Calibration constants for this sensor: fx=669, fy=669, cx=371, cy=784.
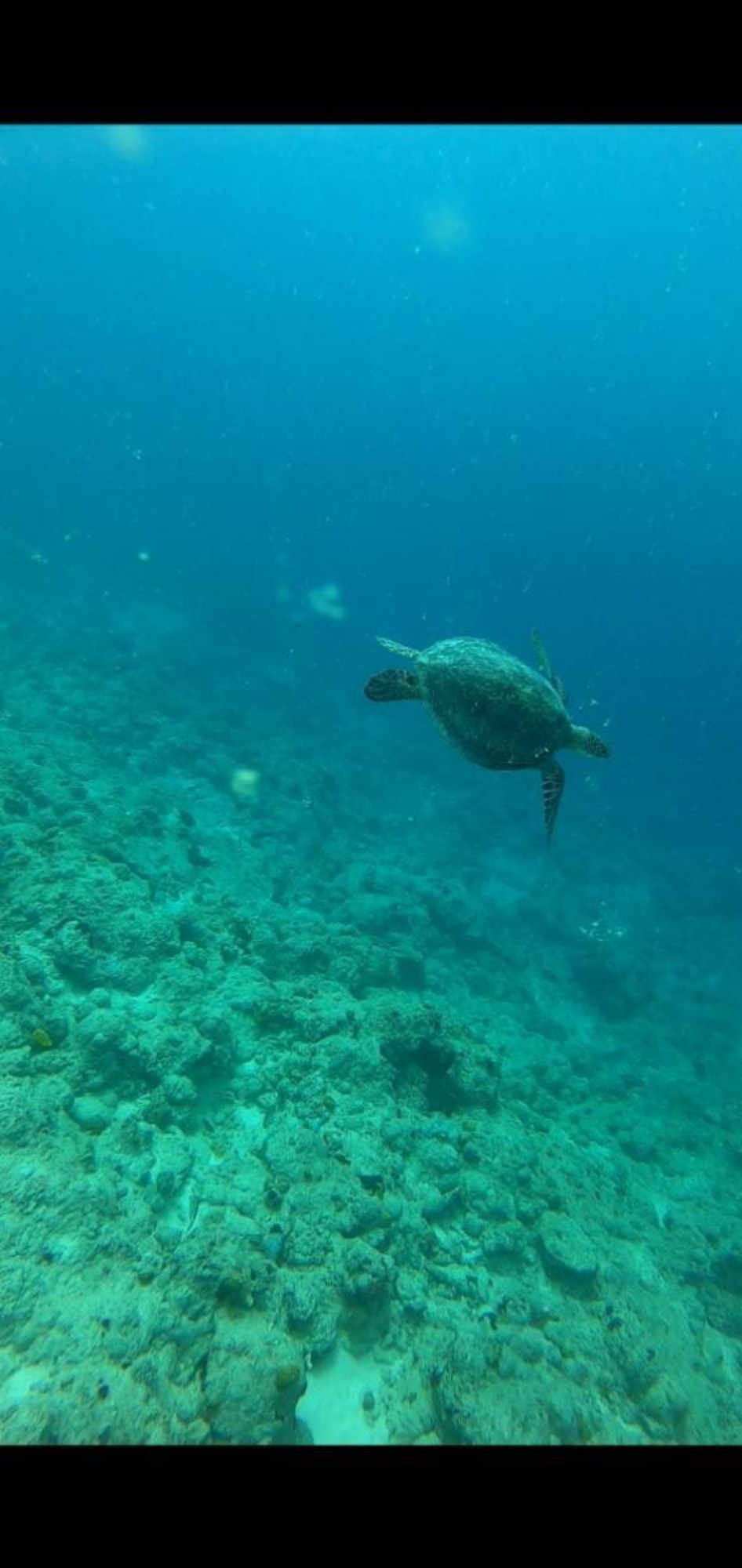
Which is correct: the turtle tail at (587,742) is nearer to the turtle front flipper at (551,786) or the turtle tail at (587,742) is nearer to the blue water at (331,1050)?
the turtle front flipper at (551,786)

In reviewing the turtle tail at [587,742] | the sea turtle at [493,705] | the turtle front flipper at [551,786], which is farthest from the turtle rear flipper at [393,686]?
the turtle tail at [587,742]

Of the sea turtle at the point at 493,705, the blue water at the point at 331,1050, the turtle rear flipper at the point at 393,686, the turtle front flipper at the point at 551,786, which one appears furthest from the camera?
the turtle rear flipper at the point at 393,686

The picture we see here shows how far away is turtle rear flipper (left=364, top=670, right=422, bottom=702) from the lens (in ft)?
23.8

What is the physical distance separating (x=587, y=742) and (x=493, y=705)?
1.45 metres

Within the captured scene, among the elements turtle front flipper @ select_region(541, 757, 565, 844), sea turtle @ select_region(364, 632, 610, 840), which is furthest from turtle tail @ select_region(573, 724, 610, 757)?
turtle front flipper @ select_region(541, 757, 565, 844)

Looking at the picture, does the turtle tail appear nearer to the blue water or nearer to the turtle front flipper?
the turtle front flipper

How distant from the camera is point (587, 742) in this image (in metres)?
7.33

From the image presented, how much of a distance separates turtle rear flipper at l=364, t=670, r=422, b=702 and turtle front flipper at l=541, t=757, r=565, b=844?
5.23 feet

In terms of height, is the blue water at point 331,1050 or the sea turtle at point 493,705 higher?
the sea turtle at point 493,705

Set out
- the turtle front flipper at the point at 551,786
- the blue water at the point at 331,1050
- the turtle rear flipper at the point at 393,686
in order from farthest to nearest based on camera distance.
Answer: the turtle rear flipper at the point at 393,686, the turtle front flipper at the point at 551,786, the blue water at the point at 331,1050

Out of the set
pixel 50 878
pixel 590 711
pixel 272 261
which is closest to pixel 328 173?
pixel 272 261

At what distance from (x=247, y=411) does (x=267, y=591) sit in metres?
105

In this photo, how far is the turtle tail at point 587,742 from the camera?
726 cm

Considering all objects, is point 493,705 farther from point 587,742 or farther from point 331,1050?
point 331,1050
